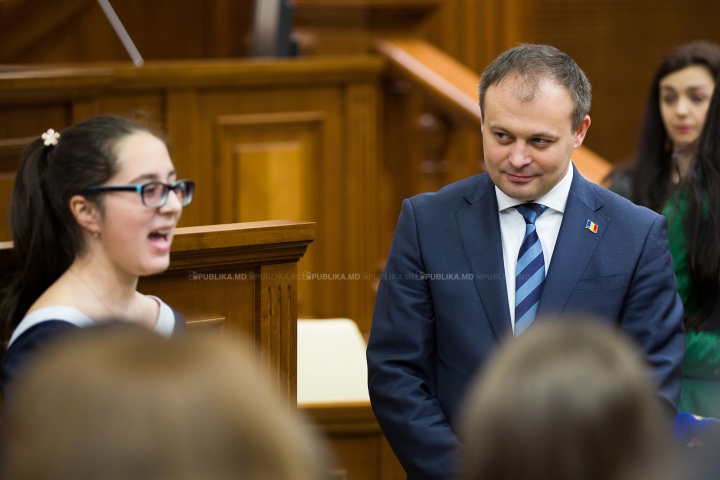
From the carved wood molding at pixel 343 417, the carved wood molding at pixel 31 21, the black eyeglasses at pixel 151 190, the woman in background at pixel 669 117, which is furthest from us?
the carved wood molding at pixel 31 21

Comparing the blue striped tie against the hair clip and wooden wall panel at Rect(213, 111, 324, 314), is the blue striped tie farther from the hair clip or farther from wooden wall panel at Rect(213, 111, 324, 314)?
wooden wall panel at Rect(213, 111, 324, 314)

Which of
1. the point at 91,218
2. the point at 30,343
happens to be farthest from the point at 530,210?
the point at 30,343

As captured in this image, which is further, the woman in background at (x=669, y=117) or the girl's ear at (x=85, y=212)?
the woman in background at (x=669, y=117)

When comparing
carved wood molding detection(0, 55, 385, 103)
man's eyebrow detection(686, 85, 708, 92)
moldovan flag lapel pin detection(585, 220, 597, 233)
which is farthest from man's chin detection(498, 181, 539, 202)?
carved wood molding detection(0, 55, 385, 103)

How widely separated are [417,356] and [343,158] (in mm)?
2487

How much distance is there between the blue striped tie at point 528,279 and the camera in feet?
7.00

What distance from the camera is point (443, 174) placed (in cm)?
A: 458

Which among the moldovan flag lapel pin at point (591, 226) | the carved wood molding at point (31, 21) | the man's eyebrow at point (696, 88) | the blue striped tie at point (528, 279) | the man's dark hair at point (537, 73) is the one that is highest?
the carved wood molding at point (31, 21)

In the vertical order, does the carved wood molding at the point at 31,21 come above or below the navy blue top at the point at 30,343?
above

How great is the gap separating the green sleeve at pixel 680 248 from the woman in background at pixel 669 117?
77 cm

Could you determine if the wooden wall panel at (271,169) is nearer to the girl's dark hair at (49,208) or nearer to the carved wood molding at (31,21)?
the carved wood molding at (31,21)

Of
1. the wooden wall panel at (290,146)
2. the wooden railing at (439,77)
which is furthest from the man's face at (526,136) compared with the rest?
the wooden wall panel at (290,146)

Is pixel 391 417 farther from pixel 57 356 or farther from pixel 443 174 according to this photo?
pixel 443 174

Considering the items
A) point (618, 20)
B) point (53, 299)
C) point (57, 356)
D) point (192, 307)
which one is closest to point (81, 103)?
point (192, 307)
